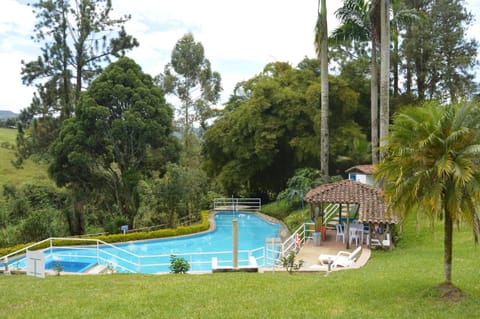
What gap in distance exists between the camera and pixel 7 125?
62.0 m

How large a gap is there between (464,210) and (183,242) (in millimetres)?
17314

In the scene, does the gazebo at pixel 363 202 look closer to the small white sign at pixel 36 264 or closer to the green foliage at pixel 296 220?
the green foliage at pixel 296 220

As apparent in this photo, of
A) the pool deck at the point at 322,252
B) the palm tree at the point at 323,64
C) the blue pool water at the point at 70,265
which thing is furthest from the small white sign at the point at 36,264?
the palm tree at the point at 323,64

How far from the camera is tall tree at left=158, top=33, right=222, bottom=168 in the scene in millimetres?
42938

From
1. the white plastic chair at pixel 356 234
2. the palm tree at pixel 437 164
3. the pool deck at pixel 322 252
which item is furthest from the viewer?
the white plastic chair at pixel 356 234

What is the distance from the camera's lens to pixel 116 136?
24219mm

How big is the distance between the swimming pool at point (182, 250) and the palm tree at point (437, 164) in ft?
→ 34.1

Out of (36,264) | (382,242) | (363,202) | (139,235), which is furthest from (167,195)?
(382,242)

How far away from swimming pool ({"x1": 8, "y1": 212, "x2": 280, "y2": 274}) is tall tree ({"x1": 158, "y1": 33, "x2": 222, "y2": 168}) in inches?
711

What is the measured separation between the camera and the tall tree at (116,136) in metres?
23.7

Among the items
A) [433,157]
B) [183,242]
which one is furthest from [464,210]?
[183,242]

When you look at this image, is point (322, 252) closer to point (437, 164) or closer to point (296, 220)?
point (296, 220)

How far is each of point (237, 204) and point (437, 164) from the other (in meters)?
26.2

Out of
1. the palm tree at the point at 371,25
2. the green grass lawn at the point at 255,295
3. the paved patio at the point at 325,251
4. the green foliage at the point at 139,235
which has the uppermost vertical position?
the palm tree at the point at 371,25
